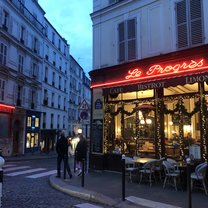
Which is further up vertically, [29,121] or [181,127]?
[29,121]

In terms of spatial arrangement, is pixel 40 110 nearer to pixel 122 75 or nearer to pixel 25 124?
pixel 25 124

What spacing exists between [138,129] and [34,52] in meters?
21.5

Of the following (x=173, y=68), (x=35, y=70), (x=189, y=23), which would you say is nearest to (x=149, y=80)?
(x=173, y=68)

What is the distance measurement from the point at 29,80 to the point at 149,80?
20.6 metres

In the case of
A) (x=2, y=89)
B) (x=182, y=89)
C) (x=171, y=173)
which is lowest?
(x=171, y=173)

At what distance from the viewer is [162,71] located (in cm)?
966

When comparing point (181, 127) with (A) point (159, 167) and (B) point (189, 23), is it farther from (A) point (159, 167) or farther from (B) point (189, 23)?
(B) point (189, 23)

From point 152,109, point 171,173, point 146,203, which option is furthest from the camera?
point 152,109

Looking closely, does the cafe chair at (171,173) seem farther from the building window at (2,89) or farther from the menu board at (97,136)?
the building window at (2,89)

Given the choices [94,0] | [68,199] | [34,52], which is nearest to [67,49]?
[34,52]

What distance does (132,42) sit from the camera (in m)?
11.3

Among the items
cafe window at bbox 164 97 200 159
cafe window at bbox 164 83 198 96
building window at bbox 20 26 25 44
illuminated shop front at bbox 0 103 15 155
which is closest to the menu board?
cafe window at bbox 164 97 200 159

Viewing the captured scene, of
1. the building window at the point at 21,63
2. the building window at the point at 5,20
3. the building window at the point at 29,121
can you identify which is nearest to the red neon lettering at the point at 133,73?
the building window at the point at 5,20

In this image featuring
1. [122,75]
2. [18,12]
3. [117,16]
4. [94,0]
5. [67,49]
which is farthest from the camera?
[67,49]
